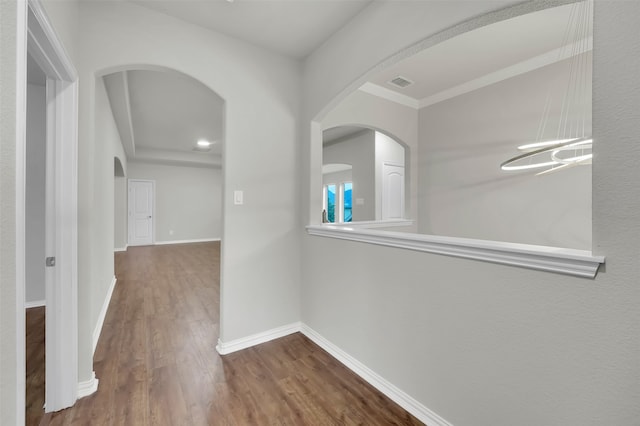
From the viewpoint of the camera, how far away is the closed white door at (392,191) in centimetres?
514

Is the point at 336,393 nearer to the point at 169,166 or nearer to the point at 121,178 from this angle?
the point at 121,178

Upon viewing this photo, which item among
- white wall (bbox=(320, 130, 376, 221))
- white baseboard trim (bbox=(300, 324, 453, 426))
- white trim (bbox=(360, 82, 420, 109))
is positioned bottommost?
white baseboard trim (bbox=(300, 324, 453, 426))

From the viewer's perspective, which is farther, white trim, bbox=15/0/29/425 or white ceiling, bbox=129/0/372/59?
white ceiling, bbox=129/0/372/59

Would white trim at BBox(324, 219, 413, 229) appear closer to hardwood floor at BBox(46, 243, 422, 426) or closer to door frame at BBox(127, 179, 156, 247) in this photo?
hardwood floor at BBox(46, 243, 422, 426)

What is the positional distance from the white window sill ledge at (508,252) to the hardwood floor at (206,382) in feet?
3.38

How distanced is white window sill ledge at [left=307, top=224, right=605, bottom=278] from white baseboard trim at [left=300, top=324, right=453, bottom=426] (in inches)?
36.4

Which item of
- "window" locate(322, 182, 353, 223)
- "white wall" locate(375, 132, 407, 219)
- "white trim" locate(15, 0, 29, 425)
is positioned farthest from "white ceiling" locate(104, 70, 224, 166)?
"window" locate(322, 182, 353, 223)

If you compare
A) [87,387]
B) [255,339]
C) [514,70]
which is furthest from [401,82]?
[87,387]

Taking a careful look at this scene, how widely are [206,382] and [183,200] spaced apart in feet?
25.4

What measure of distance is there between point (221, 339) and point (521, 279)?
2199 mm

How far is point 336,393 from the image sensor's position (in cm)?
176

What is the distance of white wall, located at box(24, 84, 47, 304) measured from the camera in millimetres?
3178

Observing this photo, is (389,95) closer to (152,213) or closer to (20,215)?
(20,215)

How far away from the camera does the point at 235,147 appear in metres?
2.27
